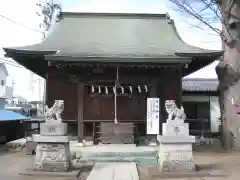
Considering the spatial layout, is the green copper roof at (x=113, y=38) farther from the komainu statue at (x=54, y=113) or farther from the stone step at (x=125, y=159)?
the stone step at (x=125, y=159)

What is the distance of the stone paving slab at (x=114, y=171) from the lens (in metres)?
9.12

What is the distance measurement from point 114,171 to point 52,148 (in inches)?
72.4

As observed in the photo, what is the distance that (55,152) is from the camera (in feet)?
32.3

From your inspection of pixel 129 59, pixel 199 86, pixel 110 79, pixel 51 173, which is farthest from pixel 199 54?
pixel 199 86

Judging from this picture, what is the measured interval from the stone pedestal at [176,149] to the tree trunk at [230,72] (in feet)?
19.1

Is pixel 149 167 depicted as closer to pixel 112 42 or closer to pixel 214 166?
pixel 214 166

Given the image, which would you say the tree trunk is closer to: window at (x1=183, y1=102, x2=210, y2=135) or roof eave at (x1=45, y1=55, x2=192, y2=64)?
roof eave at (x1=45, y1=55, x2=192, y2=64)

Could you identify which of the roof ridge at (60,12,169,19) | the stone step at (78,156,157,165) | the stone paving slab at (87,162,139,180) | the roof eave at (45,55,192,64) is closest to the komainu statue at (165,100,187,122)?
the stone paving slab at (87,162,139,180)

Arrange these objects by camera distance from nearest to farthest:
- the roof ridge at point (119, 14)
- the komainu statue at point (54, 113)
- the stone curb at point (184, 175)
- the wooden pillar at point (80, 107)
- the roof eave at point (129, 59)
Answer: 1. the stone curb at point (184, 175)
2. the komainu statue at point (54, 113)
3. the roof eave at point (129, 59)
4. the wooden pillar at point (80, 107)
5. the roof ridge at point (119, 14)

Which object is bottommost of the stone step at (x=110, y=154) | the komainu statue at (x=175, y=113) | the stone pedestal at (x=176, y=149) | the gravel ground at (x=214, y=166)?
the gravel ground at (x=214, y=166)

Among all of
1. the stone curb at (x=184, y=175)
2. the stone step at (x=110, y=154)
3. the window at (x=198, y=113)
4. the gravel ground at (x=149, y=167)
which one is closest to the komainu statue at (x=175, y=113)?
the stone curb at (x=184, y=175)

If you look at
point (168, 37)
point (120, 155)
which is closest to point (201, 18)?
point (168, 37)

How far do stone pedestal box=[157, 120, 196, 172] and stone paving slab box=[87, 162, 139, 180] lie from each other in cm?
96

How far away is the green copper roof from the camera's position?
541 inches
